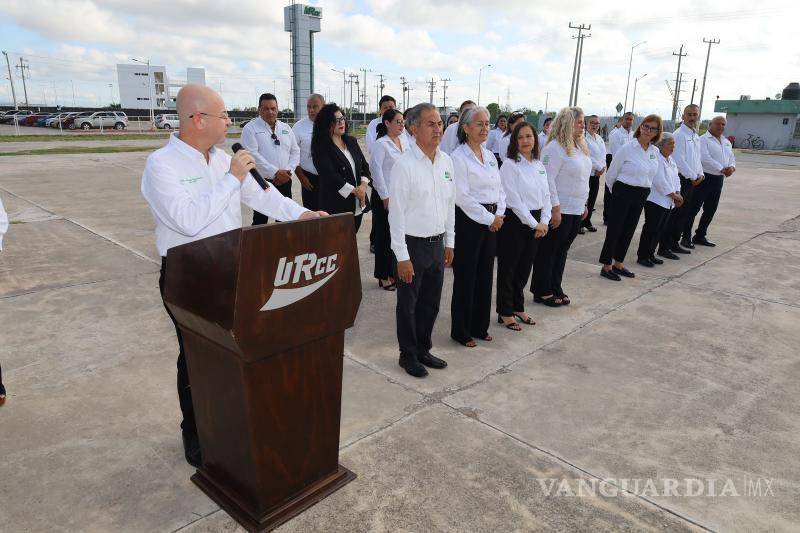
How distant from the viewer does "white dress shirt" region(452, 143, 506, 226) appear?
148 inches

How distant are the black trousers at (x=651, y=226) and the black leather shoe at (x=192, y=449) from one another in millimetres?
5587

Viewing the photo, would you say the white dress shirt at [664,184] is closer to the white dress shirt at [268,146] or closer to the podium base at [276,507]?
the white dress shirt at [268,146]

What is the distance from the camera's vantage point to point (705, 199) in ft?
24.9

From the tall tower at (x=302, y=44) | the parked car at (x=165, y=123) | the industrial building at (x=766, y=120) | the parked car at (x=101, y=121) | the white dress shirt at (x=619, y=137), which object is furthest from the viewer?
the tall tower at (x=302, y=44)

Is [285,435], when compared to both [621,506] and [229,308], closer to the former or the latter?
[229,308]

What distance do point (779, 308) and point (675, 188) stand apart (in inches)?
70.6

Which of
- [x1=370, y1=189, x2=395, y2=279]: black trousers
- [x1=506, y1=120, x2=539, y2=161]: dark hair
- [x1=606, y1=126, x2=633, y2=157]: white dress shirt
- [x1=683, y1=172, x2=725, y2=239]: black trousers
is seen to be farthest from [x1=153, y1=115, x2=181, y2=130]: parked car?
[x1=506, y1=120, x2=539, y2=161]: dark hair

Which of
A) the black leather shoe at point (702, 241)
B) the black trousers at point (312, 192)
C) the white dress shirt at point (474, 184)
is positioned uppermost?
the white dress shirt at point (474, 184)

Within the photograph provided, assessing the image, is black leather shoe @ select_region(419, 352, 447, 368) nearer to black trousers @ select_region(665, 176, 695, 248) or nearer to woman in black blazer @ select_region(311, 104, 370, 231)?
woman in black blazer @ select_region(311, 104, 370, 231)

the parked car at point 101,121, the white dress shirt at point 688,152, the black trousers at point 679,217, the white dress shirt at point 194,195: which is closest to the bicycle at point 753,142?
the black trousers at point 679,217

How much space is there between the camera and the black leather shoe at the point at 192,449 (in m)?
2.51

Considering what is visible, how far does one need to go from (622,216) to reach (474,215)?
2865 mm

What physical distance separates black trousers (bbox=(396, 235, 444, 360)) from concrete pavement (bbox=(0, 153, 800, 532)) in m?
0.26

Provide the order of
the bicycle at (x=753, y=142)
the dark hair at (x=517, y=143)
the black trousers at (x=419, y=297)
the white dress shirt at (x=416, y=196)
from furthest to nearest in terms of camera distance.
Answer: the bicycle at (x=753, y=142) → the dark hair at (x=517, y=143) → the black trousers at (x=419, y=297) → the white dress shirt at (x=416, y=196)
